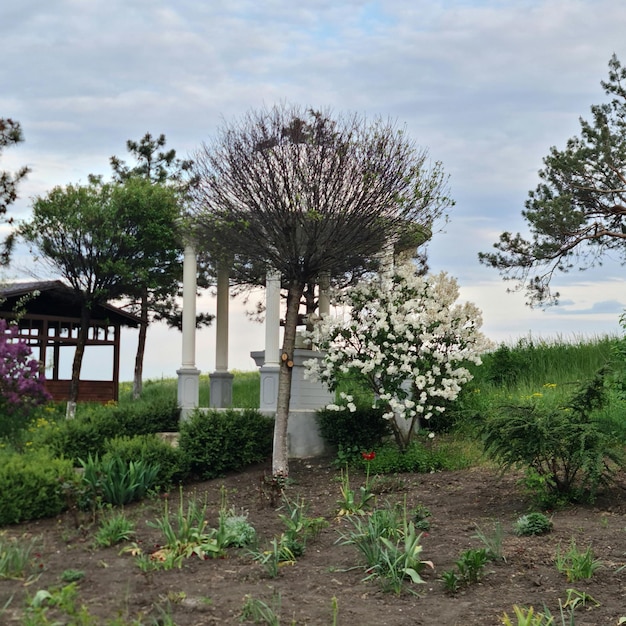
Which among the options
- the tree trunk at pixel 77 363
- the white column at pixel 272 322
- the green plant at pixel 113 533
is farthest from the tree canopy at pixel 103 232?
the green plant at pixel 113 533

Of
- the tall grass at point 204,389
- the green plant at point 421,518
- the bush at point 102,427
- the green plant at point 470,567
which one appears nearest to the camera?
the green plant at point 470,567

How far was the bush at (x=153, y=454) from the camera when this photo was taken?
Answer: 9.34 metres

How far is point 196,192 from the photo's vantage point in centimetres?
1102

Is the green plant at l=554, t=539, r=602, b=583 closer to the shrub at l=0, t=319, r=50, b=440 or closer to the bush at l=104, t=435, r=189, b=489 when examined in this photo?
the bush at l=104, t=435, r=189, b=489

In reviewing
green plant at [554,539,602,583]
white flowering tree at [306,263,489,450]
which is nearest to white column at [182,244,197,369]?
white flowering tree at [306,263,489,450]

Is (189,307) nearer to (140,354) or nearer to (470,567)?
(140,354)

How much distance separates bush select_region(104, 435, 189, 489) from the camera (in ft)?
30.7

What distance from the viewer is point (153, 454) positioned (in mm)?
9508

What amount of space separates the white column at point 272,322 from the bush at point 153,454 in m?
2.73

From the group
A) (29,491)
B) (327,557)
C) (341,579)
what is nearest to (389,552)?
(341,579)

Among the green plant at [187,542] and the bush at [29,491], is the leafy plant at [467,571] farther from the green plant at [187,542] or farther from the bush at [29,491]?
the bush at [29,491]

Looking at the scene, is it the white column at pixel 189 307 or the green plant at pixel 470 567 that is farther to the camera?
the white column at pixel 189 307

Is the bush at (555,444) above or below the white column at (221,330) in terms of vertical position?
below

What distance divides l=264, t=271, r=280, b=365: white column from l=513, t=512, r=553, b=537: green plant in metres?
6.07
